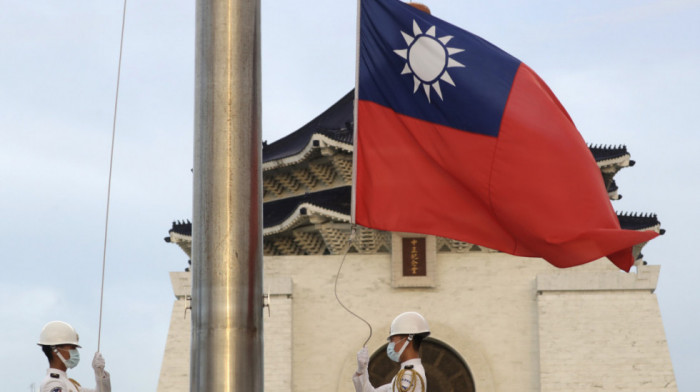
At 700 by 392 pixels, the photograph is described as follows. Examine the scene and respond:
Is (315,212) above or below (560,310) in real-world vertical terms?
above

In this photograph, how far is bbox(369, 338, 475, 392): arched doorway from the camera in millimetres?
26781

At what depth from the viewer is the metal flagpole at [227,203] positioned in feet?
22.7

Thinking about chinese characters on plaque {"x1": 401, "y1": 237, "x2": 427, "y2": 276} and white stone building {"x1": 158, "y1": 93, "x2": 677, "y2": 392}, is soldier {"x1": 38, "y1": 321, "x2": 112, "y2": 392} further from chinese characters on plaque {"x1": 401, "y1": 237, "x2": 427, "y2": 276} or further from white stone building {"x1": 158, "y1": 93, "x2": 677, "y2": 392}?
chinese characters on plaque {"x1": 401, "y1": 237, "x2": 427, "y2": 276}

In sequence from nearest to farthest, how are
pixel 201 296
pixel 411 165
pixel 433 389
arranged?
pixel 201 296 → pixel 411 165 → pixel 433 389

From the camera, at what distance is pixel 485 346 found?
2717 cm

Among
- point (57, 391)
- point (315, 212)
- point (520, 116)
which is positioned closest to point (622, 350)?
point (315, 212)

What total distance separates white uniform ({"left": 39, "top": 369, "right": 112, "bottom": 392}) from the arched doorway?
18414 millimetres

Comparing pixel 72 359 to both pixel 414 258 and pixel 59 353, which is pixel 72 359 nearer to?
pixel 59 353

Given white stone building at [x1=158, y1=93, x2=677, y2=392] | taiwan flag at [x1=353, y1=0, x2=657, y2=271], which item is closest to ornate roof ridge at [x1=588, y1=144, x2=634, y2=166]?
white stone building at [x1=158, y1=93, x2=677, y2=392]

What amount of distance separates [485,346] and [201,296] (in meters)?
20.8

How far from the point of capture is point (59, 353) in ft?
28.2

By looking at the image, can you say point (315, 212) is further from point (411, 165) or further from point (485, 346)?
point (411, 165)

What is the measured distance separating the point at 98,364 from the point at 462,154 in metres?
3.60

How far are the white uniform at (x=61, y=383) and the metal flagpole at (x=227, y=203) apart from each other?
166cm
